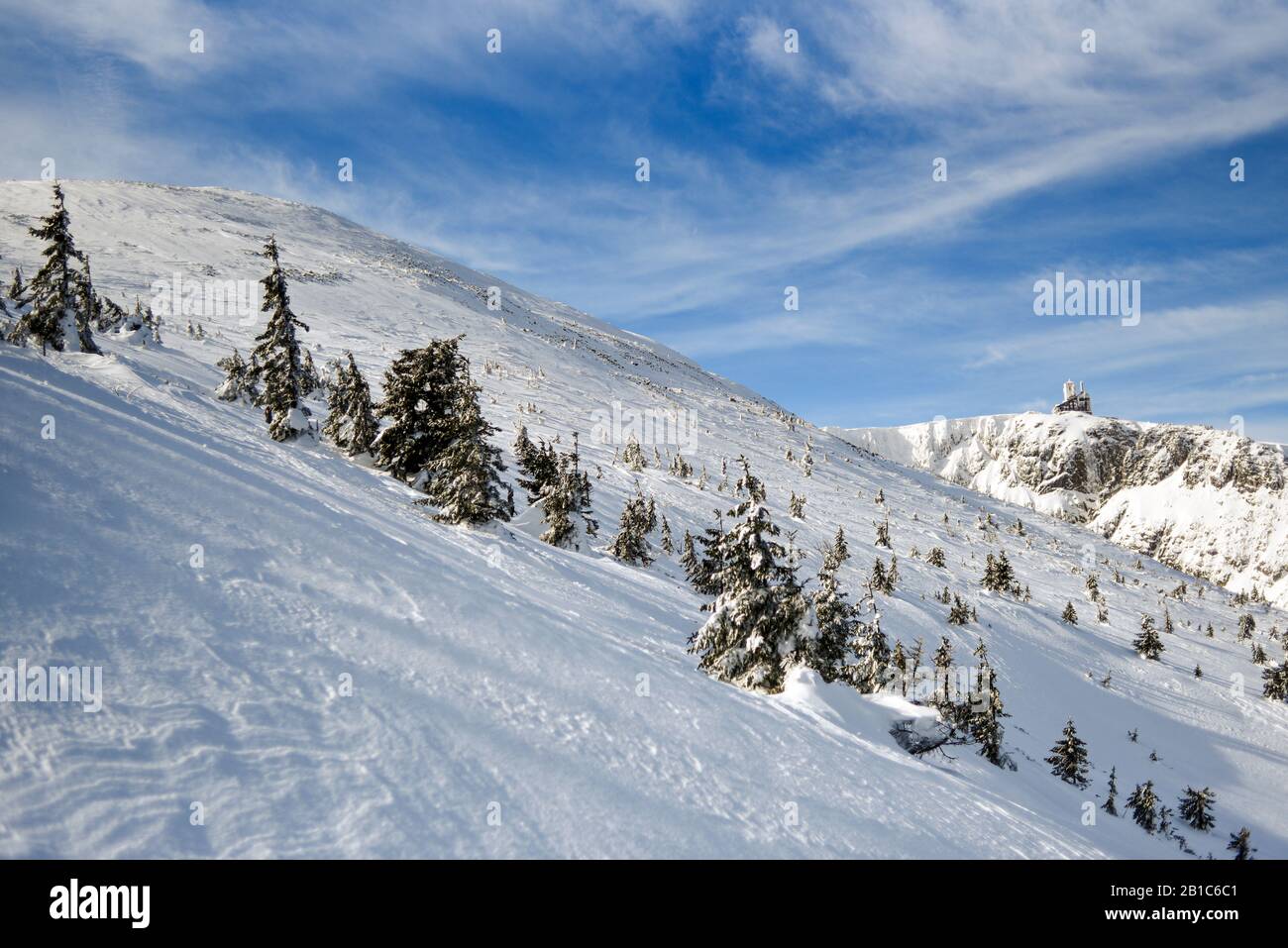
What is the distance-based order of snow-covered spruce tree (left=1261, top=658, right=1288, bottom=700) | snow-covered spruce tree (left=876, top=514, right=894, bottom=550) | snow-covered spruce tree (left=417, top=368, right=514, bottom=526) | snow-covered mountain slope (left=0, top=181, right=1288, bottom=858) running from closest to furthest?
snow-covered mountain slope (left=0, top=181, right=1288, bottom=858), snow-covered spruce tree (left=417, top=368, right=514, bottom=526), snow-covered spruce tree (left=1261, top=658, right=1288, bottom=700), snow-covered spruce tree (left=876, top=514, right=894, bottom=550)

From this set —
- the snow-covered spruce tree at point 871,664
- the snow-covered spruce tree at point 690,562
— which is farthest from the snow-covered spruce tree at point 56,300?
the snow-covered spruce tree at point 871,664

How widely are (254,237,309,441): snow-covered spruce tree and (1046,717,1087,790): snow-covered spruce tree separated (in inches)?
1760

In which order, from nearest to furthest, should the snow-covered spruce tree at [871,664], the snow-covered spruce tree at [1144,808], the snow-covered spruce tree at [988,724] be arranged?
the snow-covered spruce tree at [988,724], the snow-covered spruce tree at [871,664], the snow-covered spruce tree at [1144,808]

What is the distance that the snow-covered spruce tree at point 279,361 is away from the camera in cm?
2619

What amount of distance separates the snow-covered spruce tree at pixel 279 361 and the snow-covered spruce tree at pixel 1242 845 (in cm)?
5479

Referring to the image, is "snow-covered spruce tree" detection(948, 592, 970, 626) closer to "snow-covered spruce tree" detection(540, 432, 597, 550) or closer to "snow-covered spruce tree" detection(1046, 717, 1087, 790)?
"snow-covered spruce tree" detection(1046, 717, 1087, 790)

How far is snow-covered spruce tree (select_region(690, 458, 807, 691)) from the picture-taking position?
17.8 meters

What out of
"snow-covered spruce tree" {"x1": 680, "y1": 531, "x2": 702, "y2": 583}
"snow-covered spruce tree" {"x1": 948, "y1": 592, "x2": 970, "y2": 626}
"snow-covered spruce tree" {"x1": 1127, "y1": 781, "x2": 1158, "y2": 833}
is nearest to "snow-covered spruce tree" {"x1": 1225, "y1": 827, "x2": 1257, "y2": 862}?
"snow-covered spruce tree" {"x1": 1127, "y1": 781, "x2": 1158, "y2": 833}

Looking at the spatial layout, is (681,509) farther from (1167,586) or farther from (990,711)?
(1167,586)

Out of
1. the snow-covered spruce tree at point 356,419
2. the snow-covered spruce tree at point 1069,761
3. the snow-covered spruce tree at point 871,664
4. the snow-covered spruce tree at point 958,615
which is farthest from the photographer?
the snow-covered spruce tree at point 958,615

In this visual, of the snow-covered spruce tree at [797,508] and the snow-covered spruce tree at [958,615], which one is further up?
the snow-covered spruce tree at [797,508]

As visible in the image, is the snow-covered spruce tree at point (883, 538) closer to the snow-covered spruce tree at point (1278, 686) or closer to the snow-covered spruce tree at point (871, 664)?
the snow-covered spruce tree at point (1278, 686)

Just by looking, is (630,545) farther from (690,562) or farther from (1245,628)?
(1245,628)
